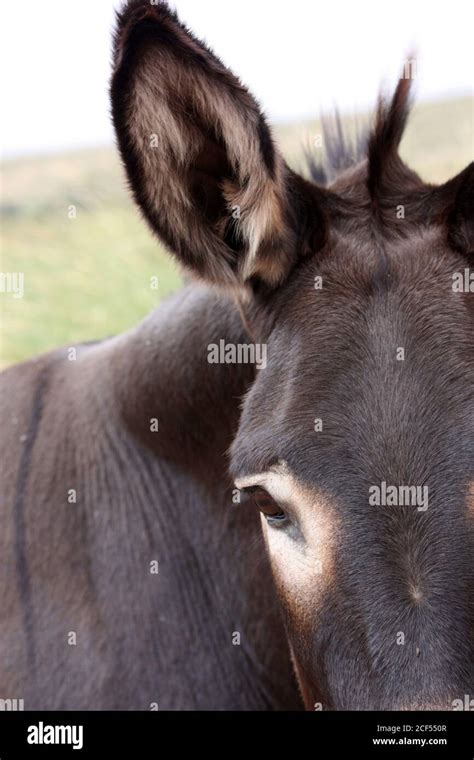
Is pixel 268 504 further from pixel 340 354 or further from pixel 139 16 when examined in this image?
pixel 139 16

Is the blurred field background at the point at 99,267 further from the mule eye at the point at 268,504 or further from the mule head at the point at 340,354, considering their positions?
the mule eye at the point at 268,504

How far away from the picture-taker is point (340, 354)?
3004mm

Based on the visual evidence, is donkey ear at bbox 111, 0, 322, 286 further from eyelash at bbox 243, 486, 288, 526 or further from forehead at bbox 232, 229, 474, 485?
eyelash at bbox 243, 486, 288, 526

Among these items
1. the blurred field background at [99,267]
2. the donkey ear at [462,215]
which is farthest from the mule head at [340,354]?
the blurred field background at [99,267]

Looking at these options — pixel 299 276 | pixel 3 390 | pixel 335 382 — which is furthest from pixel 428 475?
pixel 3 390

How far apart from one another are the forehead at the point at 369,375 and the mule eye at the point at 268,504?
8 centimetres

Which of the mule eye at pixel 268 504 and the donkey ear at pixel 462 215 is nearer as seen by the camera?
the mule eye at pixel 268 504

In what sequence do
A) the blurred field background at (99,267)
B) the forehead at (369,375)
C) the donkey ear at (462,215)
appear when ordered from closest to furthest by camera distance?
the forehead at (369,375) < the donkey ear at (462,215) < the blurred field background at (99,267)

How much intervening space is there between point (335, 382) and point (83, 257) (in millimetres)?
7788

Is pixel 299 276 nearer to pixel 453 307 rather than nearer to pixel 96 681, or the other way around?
pixel 453 307

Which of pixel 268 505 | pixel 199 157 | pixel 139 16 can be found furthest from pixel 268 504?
pixel 139 16

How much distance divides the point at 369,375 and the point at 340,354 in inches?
5.4

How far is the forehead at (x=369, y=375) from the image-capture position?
2.78 metres

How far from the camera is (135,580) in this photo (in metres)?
4.29
